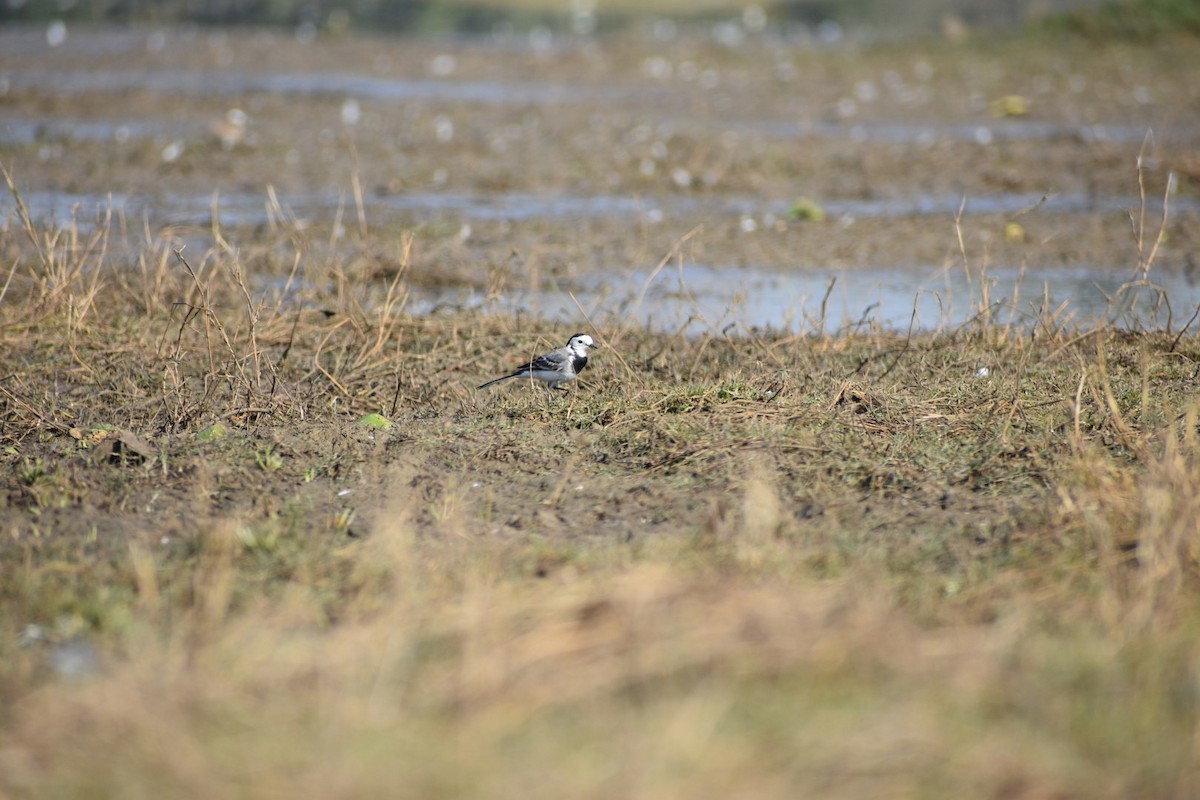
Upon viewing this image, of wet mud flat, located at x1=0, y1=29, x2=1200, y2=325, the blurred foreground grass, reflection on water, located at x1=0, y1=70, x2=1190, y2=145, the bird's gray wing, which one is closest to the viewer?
the blurred foreground grass

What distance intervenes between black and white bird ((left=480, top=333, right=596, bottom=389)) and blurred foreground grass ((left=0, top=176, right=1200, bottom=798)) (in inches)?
6.3

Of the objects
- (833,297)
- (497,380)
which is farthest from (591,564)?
(833,297)

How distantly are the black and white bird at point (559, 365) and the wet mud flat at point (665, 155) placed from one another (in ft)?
2.31

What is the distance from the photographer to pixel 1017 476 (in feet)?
17.8

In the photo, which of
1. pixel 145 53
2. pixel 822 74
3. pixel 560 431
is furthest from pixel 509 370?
pixel 145 53

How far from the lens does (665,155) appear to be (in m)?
14.1

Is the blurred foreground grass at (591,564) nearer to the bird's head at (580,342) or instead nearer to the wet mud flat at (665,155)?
the bird's head at (580,342)

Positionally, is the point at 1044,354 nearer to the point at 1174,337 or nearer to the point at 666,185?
the point at 1174,337

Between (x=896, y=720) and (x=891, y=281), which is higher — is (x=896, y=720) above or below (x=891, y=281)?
above

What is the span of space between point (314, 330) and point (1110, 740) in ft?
18.3

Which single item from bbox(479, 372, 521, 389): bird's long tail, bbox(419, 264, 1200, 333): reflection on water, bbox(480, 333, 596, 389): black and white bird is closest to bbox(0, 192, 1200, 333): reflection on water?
bbox(419, 264, 1200, 333): reflection on water

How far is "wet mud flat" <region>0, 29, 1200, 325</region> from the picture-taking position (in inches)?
416

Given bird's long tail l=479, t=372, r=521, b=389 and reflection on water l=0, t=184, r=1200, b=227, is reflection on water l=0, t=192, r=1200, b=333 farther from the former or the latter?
bird's long tail l=479, t=372, r=521, b=389

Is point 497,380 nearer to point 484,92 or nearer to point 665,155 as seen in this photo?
point 665,155
